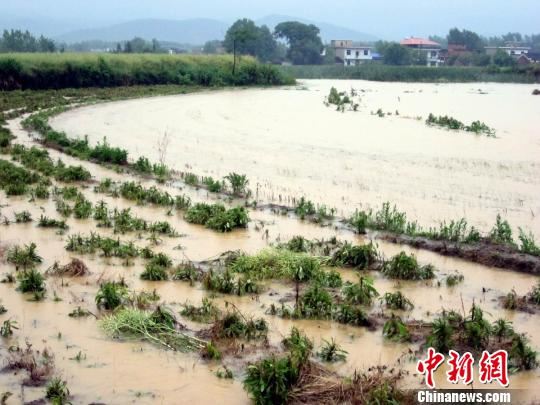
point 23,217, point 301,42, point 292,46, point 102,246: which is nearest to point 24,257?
point 102,246

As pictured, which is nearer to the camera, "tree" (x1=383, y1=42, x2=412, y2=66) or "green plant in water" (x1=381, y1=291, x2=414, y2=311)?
"green plant in water" (x1=381, y1=291, x2=414, y2=311)

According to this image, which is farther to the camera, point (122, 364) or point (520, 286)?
point (520, 286)

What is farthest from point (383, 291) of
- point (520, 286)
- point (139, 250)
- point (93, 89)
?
point (93, 89)

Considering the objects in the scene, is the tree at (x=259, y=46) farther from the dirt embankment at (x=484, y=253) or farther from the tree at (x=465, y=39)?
the dirt embankment at (x=484, y=253)

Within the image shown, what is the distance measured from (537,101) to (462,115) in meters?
8.47

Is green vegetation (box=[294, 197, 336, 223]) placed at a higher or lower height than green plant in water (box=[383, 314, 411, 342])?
higher

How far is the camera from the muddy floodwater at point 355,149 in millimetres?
10664

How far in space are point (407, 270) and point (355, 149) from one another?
8.78m

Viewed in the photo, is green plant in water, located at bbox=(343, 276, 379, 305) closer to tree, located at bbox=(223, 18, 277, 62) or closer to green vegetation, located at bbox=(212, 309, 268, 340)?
green vegetation, located at bbox=(212, 309, 268, 340)

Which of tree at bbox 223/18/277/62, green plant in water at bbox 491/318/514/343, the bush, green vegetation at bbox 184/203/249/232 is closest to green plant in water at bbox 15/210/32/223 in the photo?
green vegetation at bbox 184/203/249/232

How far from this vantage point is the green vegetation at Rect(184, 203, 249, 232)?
8.84 metres

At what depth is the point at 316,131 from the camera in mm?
18797

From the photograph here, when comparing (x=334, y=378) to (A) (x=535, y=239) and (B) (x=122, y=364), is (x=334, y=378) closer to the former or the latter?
(B) (x=122, y=364)

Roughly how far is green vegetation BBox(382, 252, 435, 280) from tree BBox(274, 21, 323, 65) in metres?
74.2
